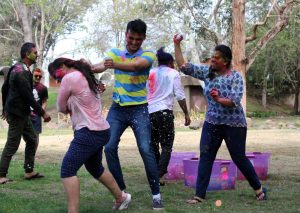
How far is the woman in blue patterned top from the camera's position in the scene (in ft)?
19.4

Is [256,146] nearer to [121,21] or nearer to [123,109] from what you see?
[123,109]

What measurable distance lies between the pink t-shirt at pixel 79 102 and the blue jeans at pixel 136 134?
752 millimetres

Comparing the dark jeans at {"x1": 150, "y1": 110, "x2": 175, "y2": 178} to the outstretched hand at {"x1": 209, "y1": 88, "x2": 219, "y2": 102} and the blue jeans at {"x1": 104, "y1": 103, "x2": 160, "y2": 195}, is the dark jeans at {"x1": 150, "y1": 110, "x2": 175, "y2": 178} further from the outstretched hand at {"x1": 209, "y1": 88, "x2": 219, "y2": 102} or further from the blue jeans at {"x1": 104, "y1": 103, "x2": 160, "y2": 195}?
the outstretched hand at {"x1": 209, "y1": 88, "x2": 219, "y2": 102}

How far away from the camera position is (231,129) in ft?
19.6

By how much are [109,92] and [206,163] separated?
→ 33319 millimetres

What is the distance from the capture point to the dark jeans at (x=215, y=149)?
19.7 ft

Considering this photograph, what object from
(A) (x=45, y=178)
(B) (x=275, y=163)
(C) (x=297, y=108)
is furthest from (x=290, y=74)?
(A) (x=45, y=178)

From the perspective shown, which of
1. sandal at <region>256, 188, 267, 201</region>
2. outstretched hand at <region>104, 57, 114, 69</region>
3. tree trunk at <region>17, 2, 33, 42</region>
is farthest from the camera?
tree trunk at <region>17, 2, 33, 42</region>

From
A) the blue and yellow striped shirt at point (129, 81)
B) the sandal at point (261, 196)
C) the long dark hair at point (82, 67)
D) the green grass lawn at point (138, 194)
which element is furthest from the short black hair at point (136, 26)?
the sandal at point (261, 196)

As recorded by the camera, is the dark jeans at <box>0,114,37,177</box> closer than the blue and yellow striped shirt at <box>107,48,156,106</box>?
No

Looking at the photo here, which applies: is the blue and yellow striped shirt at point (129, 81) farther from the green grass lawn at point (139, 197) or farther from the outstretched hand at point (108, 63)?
the green grass lawn at point (139, 197)

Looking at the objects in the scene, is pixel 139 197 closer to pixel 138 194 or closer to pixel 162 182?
pixel 138 194

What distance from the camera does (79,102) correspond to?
16.3ft

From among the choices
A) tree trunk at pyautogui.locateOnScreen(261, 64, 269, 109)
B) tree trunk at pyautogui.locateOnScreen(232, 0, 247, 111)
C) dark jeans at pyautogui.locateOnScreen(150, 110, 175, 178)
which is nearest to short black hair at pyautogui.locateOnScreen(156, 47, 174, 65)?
dark jeans at pyautogui.locateOnScreen(150, 110, 175, 178)
